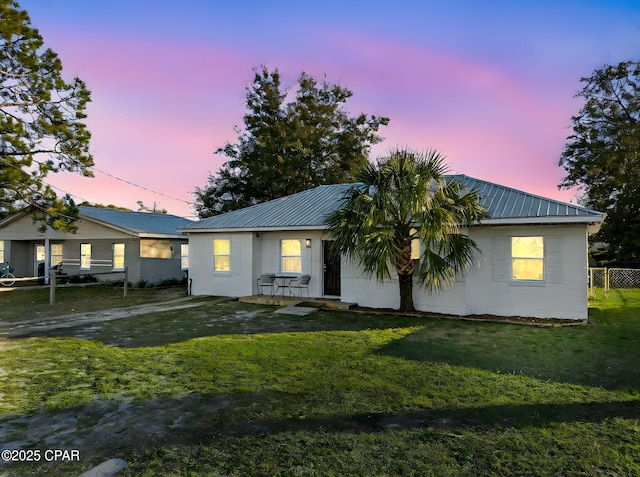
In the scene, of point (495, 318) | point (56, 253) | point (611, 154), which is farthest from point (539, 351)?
point (611, 154)

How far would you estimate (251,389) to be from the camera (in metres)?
5.09

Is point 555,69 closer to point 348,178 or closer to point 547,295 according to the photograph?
point 547,295

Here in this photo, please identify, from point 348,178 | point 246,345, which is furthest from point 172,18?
point 348,178

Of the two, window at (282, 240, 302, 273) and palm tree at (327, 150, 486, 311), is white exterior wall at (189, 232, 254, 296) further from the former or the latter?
palm tree at (327, 150, 486, 311)

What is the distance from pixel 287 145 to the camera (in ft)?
104

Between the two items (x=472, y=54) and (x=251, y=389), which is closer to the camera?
(x=251, y=389)

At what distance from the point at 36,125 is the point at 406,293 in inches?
595

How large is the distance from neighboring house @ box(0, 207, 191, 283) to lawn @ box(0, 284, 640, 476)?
37.8ft

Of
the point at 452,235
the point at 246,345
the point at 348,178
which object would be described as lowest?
the point at 246,345

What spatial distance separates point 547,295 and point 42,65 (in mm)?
19096

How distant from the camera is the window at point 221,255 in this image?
612 inches

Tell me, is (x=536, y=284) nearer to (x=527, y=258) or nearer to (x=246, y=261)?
(x=527, y=258)

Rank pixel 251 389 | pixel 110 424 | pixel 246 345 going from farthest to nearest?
pixel 246 345 < pixel 251 389 < pixel 110 424

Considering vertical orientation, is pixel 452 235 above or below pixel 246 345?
above
